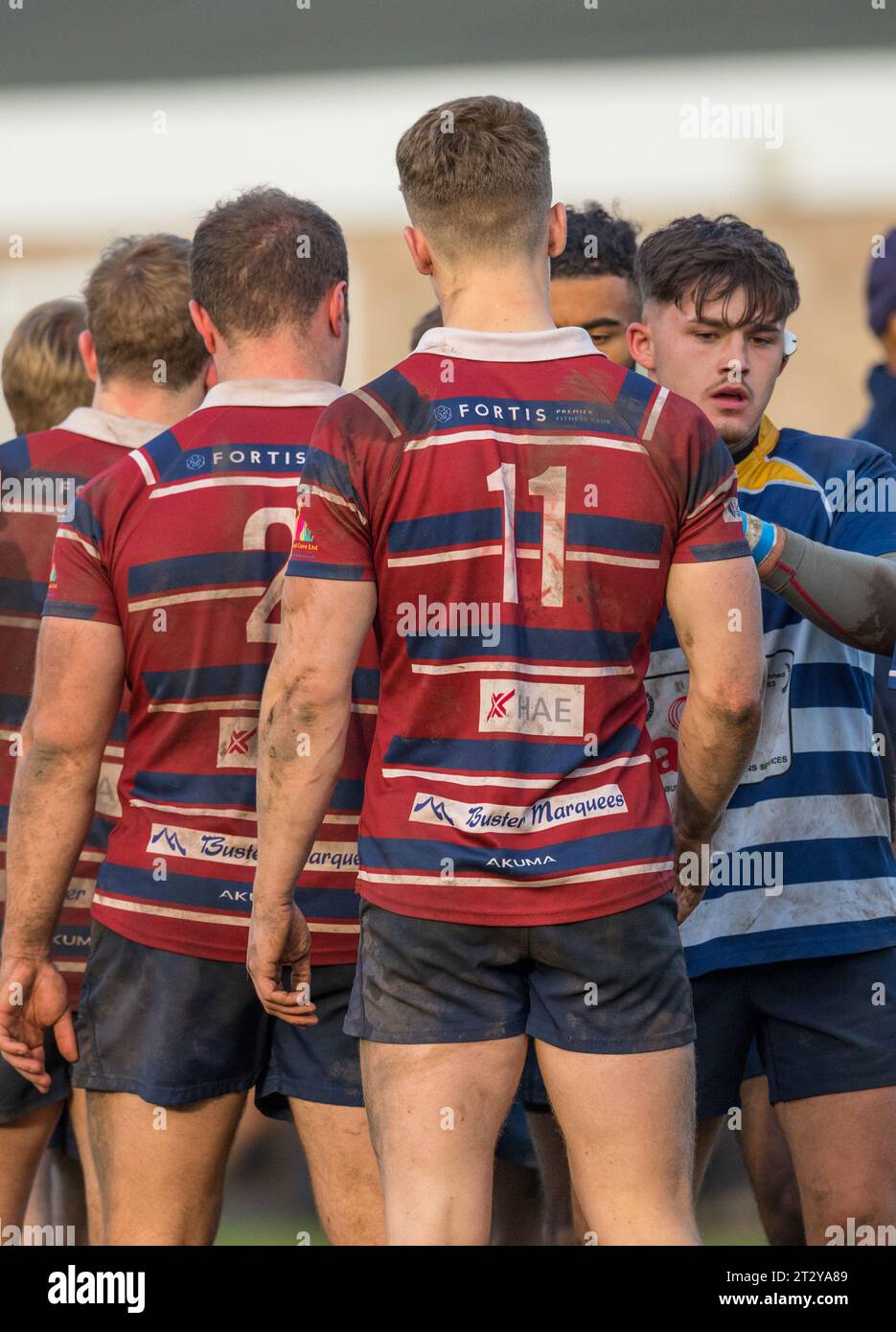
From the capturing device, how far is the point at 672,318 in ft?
10.8

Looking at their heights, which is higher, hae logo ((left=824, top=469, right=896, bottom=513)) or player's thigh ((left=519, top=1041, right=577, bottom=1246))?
hae logo ((left=824, top=469, right=896, bottom=513))

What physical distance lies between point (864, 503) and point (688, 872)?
33.6 inches

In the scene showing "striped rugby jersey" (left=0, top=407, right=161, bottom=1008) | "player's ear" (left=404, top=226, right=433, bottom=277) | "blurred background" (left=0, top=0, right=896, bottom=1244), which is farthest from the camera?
"blurred background" (left=0, top=0, right=896, bottom=1244)

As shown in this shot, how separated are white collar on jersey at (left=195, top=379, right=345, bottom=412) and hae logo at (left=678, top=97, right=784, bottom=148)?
24.1 feet

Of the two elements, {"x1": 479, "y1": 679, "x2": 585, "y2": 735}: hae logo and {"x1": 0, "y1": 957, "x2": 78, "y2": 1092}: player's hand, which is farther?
{"x1": 0, "y1": 957, "x2": 78, "y2": 1092}: player's hand

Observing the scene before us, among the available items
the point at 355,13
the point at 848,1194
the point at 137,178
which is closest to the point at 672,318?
the point at 848,1194

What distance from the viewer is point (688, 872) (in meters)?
2.92

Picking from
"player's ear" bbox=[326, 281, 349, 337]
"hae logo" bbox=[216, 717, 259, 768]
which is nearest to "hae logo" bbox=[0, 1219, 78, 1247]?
"hae logo" bbox=[216, 717, 259, 768]

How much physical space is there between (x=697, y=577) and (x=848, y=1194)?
125 cm

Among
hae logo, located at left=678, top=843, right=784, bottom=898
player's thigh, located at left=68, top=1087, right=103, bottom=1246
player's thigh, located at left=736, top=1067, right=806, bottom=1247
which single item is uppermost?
hae logo, located at left=678, top=843, right=784, bottom=898

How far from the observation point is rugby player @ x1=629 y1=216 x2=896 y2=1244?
3.09 m

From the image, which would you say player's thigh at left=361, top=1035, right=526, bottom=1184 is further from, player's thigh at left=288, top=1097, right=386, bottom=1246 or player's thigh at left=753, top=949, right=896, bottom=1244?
player's thigh at left=753, top=949, right=896, bottom=1244

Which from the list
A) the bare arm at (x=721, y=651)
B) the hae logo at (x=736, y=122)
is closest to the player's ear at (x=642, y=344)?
the bare arm at (x=721, y=651)
